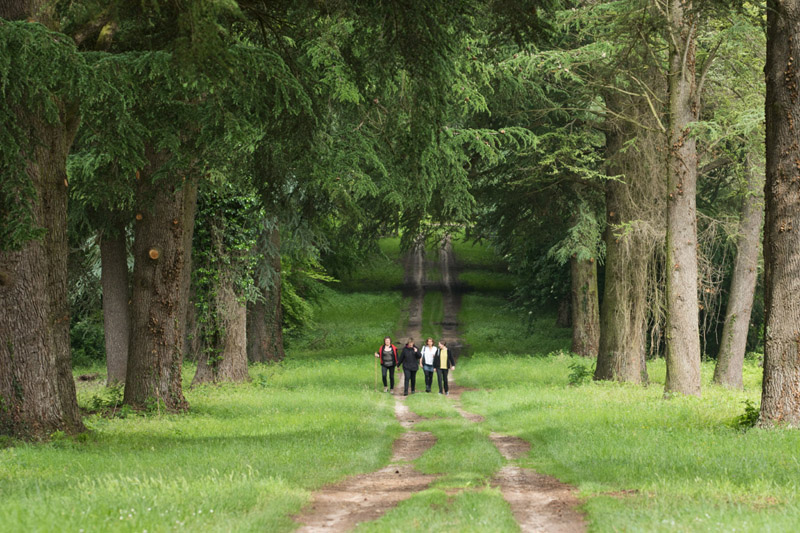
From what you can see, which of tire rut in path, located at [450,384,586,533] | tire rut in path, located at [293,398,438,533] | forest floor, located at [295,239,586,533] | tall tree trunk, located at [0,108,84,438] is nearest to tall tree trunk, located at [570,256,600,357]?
forest floor, located at [295,239,586,533]

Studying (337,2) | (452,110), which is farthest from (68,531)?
(452,110)

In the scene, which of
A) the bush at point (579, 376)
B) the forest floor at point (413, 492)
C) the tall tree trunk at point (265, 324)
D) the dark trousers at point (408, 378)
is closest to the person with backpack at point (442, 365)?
the dark trousers at point (408, 378)

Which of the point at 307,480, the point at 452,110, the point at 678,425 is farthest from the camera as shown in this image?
the point at 452,110

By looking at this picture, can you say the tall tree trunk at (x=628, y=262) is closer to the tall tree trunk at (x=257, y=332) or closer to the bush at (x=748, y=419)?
the bush at (x=748, y=419)

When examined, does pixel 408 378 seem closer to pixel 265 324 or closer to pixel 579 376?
pixel 579 376

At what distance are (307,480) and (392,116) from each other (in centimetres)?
823

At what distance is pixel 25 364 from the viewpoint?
11.1 meters

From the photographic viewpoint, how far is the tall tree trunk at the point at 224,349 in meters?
22.3

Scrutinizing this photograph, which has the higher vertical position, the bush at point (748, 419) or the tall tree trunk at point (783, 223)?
the tall tree trunk at point (783, 223)

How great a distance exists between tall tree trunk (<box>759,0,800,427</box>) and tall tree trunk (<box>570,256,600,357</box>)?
18213 mm

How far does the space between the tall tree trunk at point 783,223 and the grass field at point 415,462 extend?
0.69 metres

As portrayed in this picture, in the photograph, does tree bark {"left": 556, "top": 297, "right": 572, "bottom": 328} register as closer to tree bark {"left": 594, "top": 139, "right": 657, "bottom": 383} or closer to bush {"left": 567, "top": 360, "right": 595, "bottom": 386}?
bush {"left": 567, "top": 360, "right": 595, "bottom": 386}

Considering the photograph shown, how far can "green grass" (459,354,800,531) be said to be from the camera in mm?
6734

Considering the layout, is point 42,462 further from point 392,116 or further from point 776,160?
point 776,160
